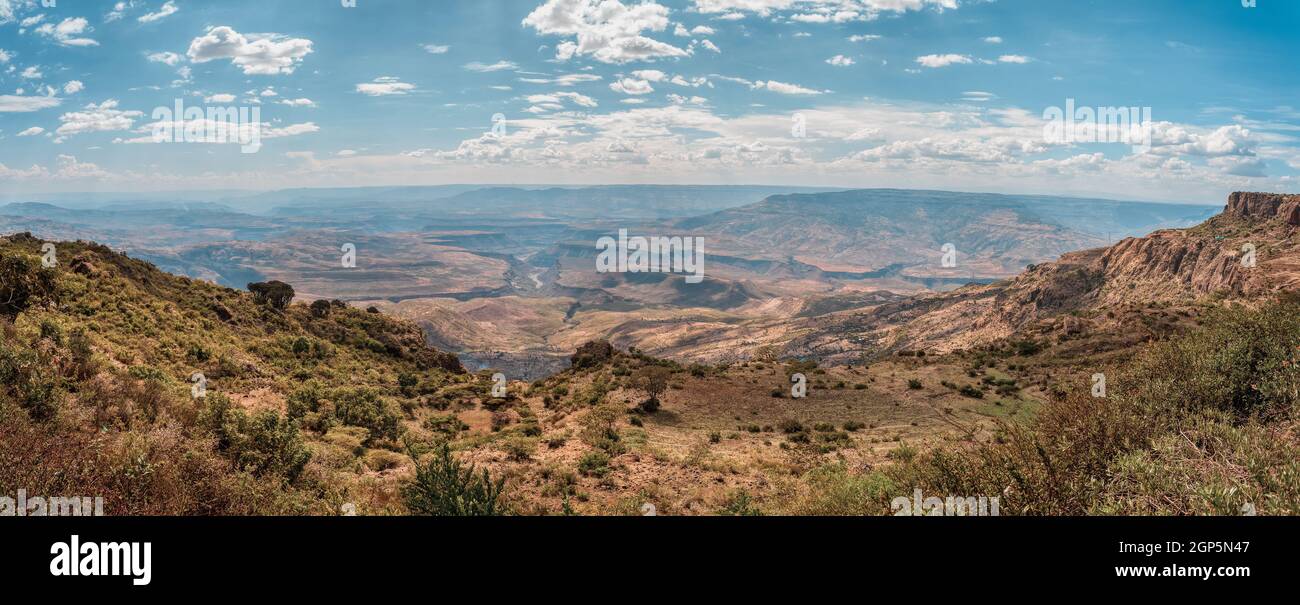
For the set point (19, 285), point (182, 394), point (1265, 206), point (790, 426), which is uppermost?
point (1265, 206)

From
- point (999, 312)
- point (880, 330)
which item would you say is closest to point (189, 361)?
point (999, 312)

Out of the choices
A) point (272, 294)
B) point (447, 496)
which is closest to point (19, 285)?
point (272, 294)

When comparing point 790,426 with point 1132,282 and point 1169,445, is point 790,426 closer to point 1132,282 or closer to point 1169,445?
point 1169,445

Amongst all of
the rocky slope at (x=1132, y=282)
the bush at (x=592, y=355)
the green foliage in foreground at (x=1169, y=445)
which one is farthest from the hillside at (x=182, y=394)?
the rocky slope at (x=1132, y=282)

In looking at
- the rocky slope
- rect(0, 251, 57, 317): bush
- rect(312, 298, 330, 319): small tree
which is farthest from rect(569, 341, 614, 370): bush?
the rocky slope

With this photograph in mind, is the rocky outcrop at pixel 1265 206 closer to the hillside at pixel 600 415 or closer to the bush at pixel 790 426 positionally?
the hillside at pixel 600 415

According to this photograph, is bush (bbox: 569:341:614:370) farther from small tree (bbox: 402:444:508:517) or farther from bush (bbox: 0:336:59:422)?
small tree (bbox: 402:444:508:517)
